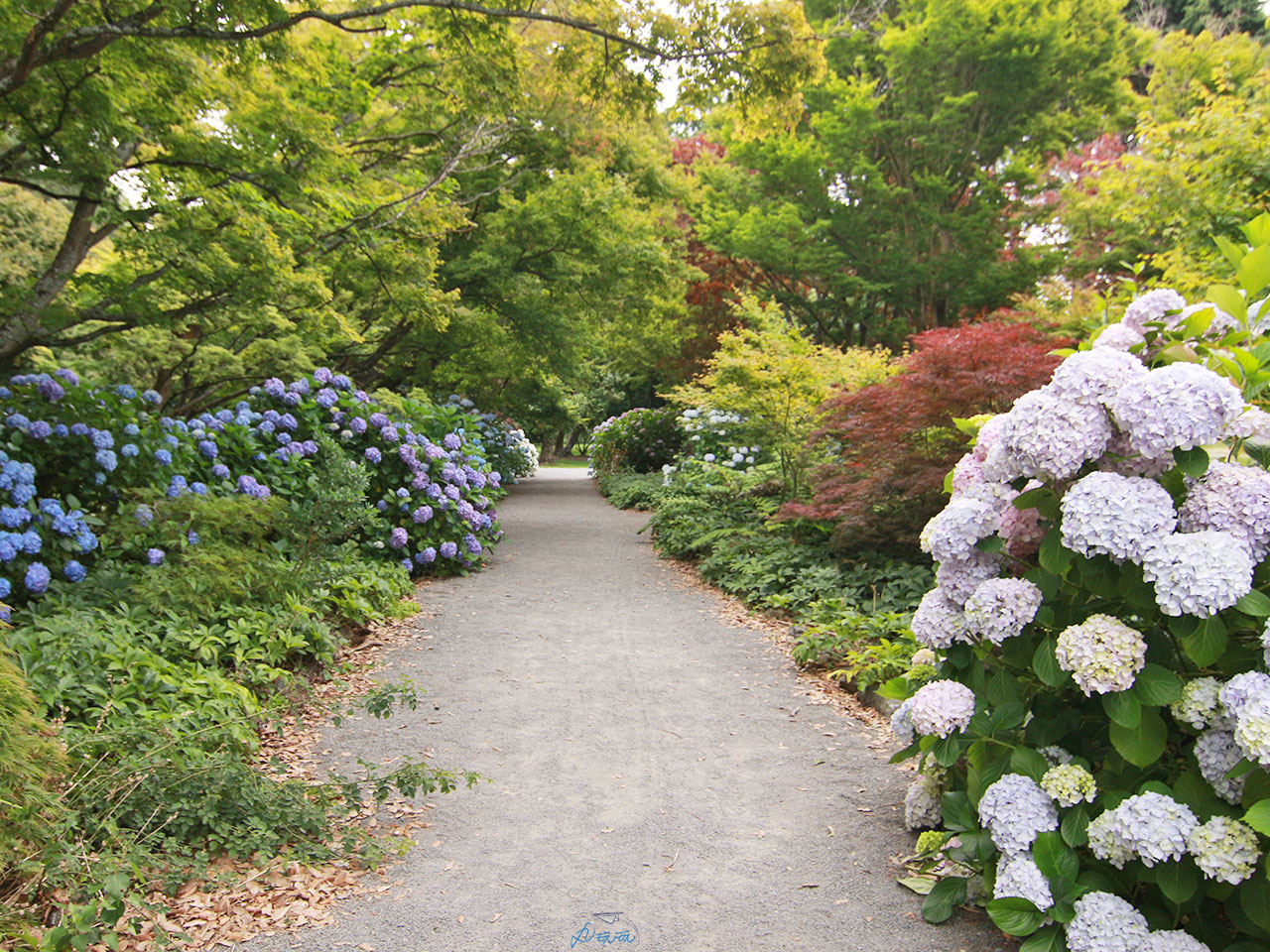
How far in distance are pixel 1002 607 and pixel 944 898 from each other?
963mm

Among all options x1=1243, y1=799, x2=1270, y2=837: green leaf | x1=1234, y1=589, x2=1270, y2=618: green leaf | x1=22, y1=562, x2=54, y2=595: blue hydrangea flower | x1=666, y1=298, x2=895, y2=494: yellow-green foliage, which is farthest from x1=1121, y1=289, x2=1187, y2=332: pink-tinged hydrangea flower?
x1=666, y1=298, x2=895, y2=494: yellow-green foliage

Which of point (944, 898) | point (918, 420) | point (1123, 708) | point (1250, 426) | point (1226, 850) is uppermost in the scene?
point (918, 420)

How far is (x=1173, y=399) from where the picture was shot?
6.86 feet

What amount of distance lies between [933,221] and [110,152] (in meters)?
14.4

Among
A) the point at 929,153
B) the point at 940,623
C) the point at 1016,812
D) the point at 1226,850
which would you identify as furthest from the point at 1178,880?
the point at 929,153

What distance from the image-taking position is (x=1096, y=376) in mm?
2211

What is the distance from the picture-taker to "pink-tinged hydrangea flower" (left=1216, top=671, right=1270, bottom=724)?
1938mm

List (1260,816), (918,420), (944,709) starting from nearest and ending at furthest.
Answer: (1260,816), (944,709), (918,420)

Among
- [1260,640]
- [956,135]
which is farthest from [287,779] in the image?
[956,135]

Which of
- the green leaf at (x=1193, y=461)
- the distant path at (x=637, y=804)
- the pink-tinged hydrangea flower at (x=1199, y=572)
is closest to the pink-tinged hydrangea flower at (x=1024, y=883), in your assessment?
the distant path at (x=637, y=804)

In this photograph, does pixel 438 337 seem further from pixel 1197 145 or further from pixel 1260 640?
pixel 1260 640

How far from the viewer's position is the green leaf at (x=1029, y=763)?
7.63 feet
